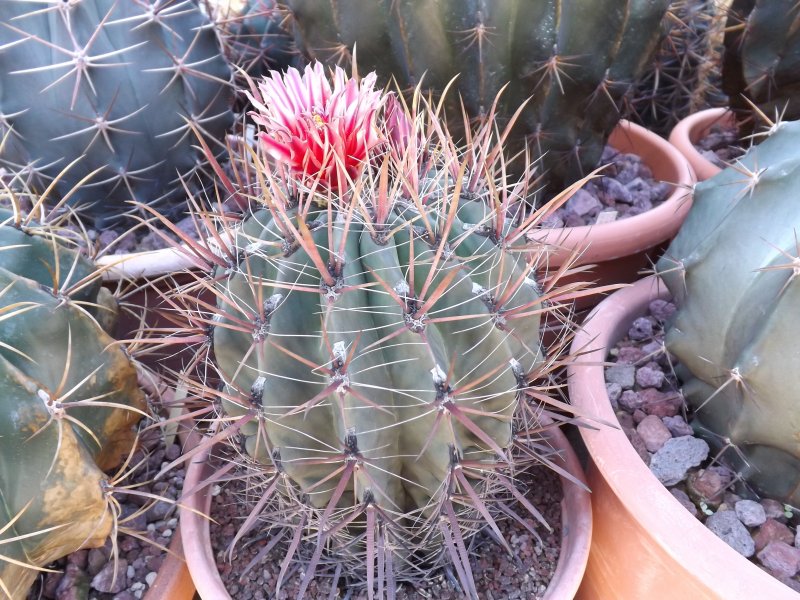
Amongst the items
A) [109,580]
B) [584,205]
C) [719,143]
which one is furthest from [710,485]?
[719,143]

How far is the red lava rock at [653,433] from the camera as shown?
880mm

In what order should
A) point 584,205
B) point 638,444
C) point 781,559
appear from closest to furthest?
point 781,559, point 638,444, point 584,205

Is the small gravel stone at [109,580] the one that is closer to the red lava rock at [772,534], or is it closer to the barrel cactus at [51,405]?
the barrel cactus at [51,405]

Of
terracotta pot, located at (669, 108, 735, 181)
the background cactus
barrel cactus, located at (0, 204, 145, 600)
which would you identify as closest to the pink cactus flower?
barrel cactus, located at (0, 204, 145, 600)

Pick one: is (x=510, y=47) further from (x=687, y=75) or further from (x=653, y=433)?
(x=687, y=75)

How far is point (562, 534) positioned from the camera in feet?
2.81

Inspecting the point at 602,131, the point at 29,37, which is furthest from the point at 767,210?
the point at 29,37

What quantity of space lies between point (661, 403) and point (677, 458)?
0.10 m

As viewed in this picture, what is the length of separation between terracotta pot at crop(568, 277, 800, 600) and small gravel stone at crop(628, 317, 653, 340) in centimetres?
11

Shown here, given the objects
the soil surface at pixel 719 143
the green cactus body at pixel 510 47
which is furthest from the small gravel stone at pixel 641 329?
the soil surface at pixel 719 143

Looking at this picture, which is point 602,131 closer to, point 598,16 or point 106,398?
point 598,16

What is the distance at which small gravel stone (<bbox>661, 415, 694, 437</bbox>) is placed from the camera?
898 millimetres

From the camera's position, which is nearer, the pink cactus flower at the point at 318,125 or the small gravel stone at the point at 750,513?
the pink cactus flower at the point at 318,125

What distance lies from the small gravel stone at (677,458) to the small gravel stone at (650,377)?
11 cm
